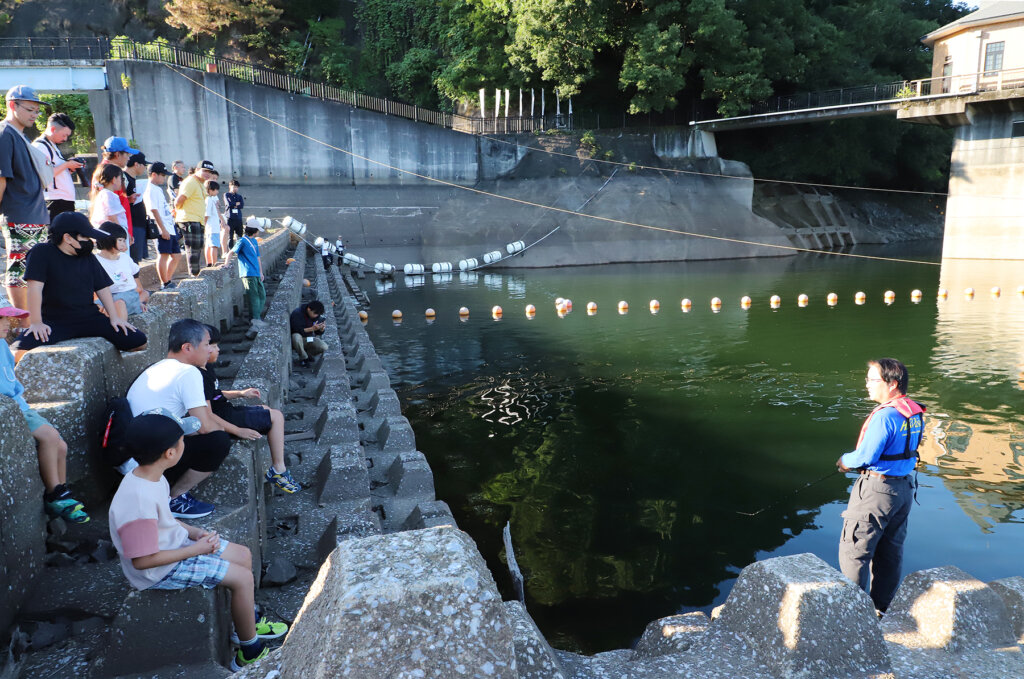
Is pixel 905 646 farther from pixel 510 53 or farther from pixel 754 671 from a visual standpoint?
pixel 510 53

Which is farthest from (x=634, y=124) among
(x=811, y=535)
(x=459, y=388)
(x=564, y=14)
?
(x=811, y=535)

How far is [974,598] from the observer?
3.85 metres

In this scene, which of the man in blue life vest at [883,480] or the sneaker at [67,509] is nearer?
the sneaker at [67,509]

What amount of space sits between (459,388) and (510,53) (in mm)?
29132

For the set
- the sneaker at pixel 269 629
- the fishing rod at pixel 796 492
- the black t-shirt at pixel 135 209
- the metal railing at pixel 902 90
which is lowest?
the fishing rod at pixel 796 492

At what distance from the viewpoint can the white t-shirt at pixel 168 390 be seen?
4.50 meters

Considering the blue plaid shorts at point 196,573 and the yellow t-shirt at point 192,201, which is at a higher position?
the yellow t-shirt at point 192,201

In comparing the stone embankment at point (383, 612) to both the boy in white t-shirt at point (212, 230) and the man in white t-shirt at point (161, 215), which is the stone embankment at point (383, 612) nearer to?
the man in white t-shirt at point (161, 215)

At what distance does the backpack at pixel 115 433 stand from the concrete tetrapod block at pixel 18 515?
663mm

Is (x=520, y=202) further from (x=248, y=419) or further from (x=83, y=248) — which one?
(x=83, y=248)

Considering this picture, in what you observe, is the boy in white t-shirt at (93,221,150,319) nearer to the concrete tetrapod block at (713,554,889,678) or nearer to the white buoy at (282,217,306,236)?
the concrete tetrapod block at (713,554,889,678)

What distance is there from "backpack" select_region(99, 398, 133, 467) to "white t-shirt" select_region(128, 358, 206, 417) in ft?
0.19

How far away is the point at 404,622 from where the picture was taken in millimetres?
2191

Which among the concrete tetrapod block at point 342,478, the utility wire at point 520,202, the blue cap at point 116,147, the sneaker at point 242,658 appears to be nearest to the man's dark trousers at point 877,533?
the concrete tetrapod block at point 342,478
